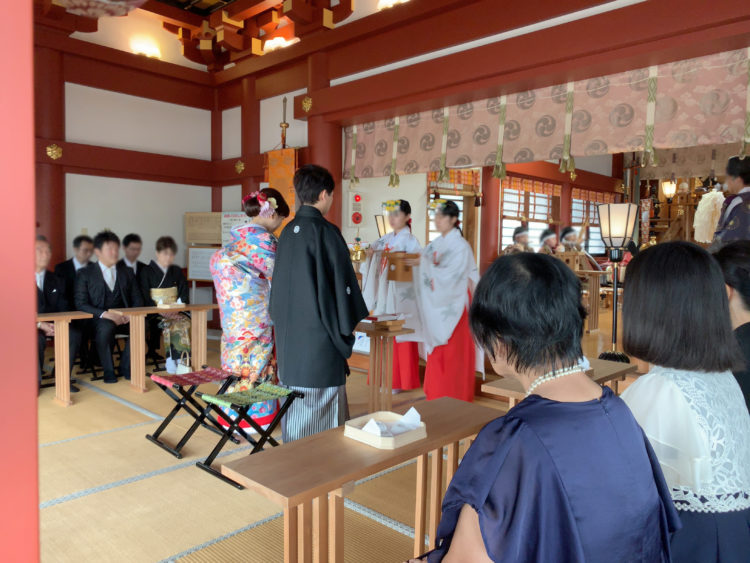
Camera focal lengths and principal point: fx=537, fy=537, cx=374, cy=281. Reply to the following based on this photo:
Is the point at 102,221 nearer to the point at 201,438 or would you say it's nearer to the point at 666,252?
the point at 201,438

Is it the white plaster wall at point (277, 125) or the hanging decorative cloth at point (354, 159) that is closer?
the hanging decorative cloth at point (354, 159)

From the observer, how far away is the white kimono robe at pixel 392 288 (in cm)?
499

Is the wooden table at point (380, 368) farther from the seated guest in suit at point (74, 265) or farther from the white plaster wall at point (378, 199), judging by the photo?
the seated guest in suit at point (74, 265)

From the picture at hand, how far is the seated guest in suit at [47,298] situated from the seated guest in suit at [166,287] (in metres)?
0.81

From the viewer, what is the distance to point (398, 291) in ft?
16.8

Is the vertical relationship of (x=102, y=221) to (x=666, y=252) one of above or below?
above

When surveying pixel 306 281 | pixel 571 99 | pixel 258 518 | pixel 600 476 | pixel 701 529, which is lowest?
pixel 258 518

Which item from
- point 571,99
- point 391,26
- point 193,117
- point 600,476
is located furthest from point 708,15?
point 193,117

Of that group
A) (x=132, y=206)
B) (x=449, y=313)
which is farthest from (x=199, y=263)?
(x=449, y=313)

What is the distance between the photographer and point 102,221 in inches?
288

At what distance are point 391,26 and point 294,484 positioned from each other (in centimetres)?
488

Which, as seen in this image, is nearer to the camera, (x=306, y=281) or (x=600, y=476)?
(x=600, y=476)

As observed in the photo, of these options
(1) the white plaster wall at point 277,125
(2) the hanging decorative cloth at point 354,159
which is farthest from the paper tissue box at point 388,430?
(1) the white plaster wall at point 277,125

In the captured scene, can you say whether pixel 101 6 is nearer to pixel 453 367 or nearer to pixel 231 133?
pixel 453 367
